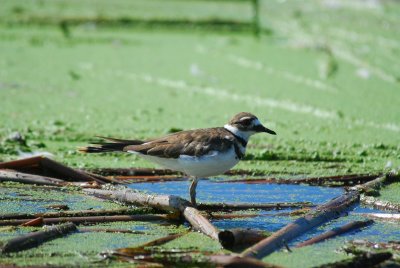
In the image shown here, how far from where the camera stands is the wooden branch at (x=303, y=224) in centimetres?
402

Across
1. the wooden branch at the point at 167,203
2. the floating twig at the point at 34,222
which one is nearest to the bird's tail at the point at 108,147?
the wooden branch at the point at 167,203

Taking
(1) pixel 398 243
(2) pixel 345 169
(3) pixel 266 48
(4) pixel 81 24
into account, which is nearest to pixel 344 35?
(3) pixel 266 48

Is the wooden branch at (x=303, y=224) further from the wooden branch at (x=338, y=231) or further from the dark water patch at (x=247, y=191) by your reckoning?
the dark water patch at (x=247, y=191)

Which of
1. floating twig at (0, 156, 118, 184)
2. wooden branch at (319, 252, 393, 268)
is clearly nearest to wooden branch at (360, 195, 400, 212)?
wooden branch at (319, 252, 393, 268)

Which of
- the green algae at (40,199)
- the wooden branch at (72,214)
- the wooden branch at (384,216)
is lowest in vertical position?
the wooden branch at (384,216)

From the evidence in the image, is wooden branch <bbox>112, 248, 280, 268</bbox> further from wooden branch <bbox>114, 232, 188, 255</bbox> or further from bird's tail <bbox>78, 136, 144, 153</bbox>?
bird's tail <bbox>78, 136, 144, 153</bbox>

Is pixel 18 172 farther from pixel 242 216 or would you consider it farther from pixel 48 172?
pixel 242 216

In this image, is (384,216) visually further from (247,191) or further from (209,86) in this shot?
(209,86)

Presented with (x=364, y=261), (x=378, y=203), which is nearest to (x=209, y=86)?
(x=378, y=203)

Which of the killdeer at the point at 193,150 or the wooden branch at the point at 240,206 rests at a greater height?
the killdeer at the point at 193,150

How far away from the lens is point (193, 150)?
5059mm

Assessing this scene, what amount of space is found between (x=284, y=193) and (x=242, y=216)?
30.7 inches

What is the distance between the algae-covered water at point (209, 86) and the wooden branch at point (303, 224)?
0.08m

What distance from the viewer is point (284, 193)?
18.0 feet
